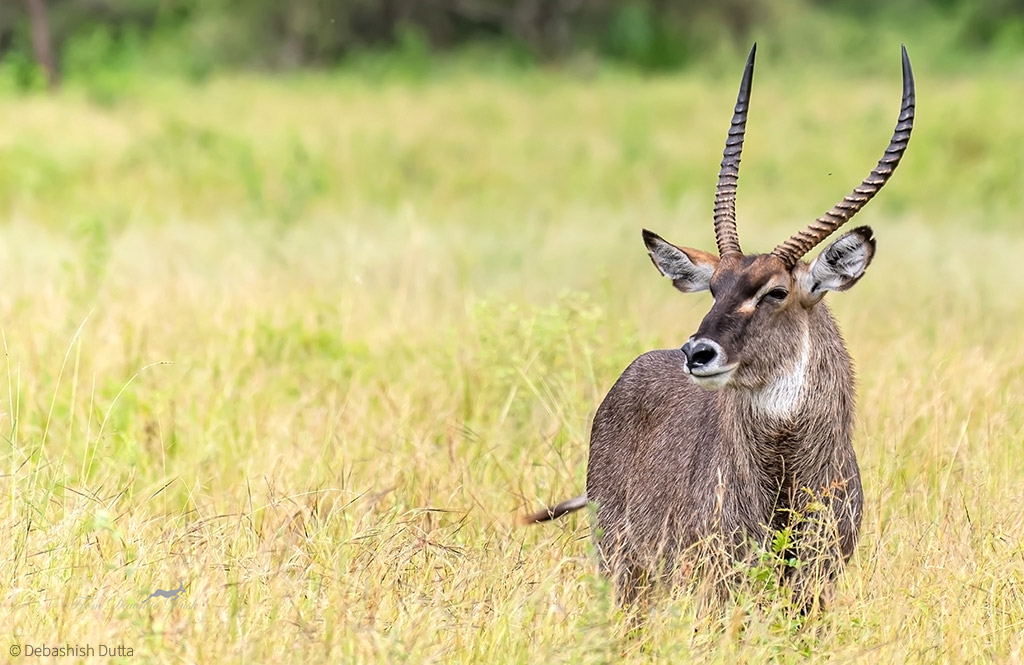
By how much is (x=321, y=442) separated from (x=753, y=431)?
202cm

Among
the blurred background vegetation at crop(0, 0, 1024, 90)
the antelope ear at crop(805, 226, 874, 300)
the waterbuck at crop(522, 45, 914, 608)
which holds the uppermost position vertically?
the antelope ear at crop(805, 226, 874, 300)

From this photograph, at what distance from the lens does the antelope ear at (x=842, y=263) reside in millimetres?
3840

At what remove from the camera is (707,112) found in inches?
715

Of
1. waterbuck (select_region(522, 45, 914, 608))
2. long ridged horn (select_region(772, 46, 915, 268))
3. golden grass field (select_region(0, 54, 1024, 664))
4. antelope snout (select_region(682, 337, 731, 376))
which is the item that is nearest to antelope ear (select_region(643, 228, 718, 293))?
waterbuck (select_region(522, 45, 914, 608))

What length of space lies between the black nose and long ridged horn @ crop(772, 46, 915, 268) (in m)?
0.35

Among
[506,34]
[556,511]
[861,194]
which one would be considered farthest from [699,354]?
[506,34]

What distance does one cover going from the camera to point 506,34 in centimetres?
2889

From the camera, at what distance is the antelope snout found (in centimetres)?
377

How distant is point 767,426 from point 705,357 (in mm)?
318

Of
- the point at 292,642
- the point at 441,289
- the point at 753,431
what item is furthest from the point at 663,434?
the point at 441,289
